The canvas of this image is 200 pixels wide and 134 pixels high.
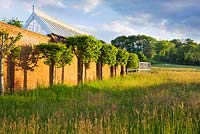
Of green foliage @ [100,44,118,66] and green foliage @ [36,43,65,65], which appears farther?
green foliage @ [100,44,118,66]

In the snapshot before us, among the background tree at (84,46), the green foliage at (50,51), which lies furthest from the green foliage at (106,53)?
the green foliage at (50,51)

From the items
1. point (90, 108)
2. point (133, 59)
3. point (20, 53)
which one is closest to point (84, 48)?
point (20, 53)

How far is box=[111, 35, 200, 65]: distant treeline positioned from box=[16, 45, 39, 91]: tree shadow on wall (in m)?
66.1

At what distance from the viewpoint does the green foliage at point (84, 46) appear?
17953 mm

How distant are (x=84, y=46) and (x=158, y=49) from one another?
86713mm

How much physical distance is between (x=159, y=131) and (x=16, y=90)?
26.9 ft

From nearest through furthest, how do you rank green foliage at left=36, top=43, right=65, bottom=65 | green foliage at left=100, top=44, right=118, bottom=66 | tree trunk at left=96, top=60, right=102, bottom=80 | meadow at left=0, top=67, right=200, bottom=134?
meadow at left=0, top=67, right=200, bottom=134 < green foliage at left=36, top=43, right=65, bottom=65 < green foliage at left=100, top=44, right=118, bottom=66 < tree trunk at left=96, top=60, right=102, bottom=80

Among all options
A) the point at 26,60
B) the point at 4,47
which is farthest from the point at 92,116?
the point at 26,60

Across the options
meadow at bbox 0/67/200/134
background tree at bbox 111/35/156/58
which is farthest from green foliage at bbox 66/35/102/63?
background tree at bbox 111/35/156/58

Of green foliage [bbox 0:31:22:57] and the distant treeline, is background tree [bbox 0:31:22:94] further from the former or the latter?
the distant treeline

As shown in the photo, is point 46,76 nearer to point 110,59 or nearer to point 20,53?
point 20,53

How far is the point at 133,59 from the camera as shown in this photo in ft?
120

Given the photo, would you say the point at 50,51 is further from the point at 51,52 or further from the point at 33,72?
the point at 33,72

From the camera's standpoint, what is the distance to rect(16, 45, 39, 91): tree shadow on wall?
44.5ft
